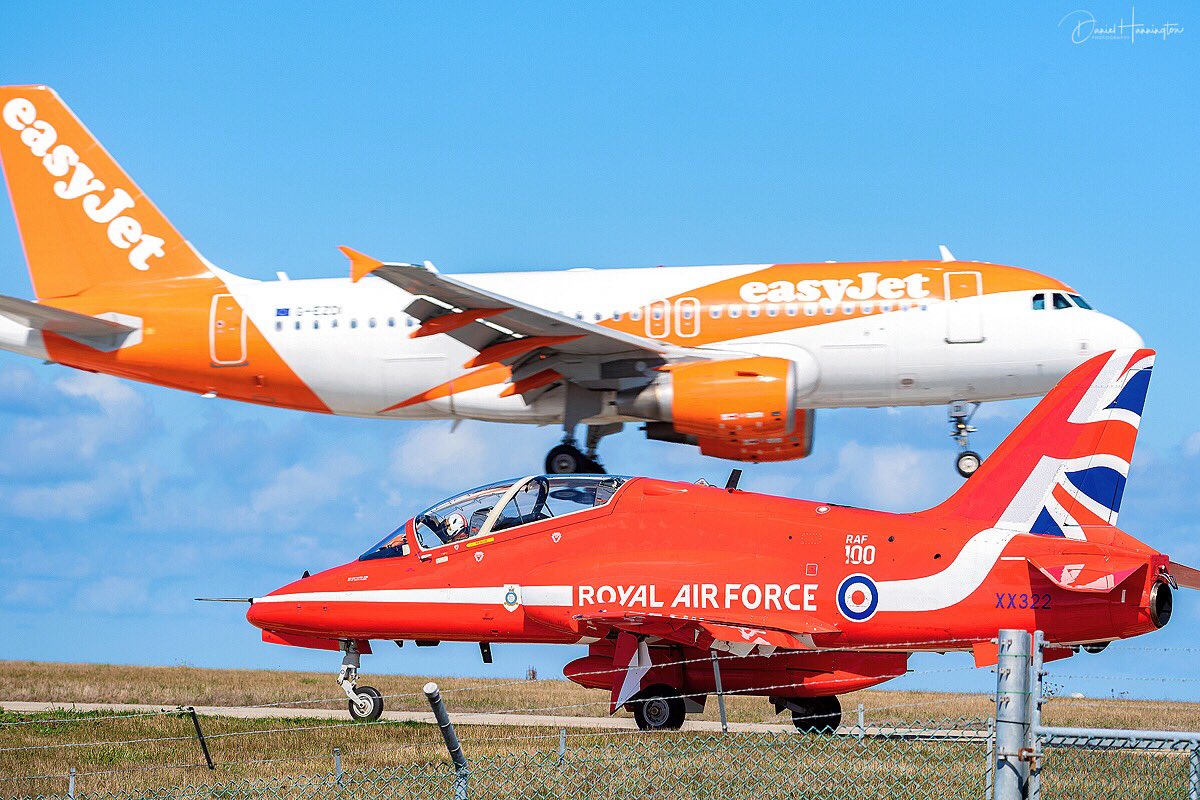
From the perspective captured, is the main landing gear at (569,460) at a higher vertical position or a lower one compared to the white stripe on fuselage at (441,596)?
higher

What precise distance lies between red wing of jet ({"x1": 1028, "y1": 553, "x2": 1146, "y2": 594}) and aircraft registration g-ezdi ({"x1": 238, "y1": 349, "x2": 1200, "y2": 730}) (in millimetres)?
19

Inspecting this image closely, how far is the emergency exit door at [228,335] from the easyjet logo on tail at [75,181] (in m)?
A: 3.69

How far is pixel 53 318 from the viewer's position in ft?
92.6

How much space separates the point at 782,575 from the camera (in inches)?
607

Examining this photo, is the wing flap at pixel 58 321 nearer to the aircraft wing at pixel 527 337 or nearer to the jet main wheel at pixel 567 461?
the aircraft wing at pixel 527 337

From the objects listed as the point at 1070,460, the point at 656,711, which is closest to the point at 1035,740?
the point at 1070,460

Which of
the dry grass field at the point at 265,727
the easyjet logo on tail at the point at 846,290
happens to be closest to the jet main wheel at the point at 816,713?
the dry grass field at the point at 265,727

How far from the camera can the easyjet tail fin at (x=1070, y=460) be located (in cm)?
1542

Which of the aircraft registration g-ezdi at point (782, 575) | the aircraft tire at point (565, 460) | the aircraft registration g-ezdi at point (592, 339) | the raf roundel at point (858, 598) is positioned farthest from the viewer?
the aircraft tire at point (565, 460)

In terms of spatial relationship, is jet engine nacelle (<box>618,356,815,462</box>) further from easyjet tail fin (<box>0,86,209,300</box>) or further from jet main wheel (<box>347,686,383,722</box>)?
easyjet tail fin (<box>0,86,209,300</box>)

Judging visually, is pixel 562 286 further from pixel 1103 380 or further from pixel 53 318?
pixel 1103 380

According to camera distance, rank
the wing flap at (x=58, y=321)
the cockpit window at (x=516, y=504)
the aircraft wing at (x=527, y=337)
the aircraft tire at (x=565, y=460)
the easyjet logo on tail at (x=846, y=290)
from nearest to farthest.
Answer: the cockpit window at (x=516, y=504)
the aircraft wing at (x=527, y=337)
the easyjet logo on tail at (x=846, y=290)
the aircraft tire at (x=565, y=460)
the wing flap at (x=58, y=321)

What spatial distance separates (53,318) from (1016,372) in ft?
61.4

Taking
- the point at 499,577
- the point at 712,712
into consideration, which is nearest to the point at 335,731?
the point at 499,577
